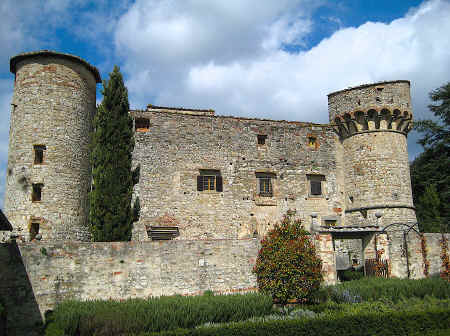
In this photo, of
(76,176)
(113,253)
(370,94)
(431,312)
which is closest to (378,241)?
(431,312)

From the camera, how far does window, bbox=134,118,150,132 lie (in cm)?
2442

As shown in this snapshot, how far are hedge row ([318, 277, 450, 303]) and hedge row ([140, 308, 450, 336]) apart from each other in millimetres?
2995

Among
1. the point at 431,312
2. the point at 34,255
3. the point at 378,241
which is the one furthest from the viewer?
the point at 378,241

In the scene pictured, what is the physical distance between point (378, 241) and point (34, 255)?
1482cm

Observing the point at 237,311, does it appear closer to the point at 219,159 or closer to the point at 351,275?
the point at 351,275

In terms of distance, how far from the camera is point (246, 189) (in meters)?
25.2

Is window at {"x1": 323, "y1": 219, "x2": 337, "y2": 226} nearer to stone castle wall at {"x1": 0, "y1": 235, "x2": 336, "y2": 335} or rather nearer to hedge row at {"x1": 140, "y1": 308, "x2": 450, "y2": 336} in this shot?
stone castle wall at {"x1": 0, "y1": 235, "x2": 336, "y2": 335}

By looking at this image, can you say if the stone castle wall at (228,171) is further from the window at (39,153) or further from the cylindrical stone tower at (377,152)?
the window at (39,153)

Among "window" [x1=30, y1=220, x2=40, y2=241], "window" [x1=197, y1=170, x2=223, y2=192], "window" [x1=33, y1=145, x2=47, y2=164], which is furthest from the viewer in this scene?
"window" [x1=197, y1=170, x2=223, y2=192]

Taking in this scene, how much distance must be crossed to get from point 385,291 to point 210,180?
11578 millimetres

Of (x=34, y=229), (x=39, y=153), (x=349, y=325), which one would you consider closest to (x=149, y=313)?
(x=349, y=325)

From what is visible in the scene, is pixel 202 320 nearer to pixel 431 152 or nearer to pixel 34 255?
pixel 34 255

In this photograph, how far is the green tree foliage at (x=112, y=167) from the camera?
61.7 feet

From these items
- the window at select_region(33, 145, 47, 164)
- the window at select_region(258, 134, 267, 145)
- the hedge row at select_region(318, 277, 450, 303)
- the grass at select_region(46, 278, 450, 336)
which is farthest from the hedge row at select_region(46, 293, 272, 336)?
the window at select_region(258, 134, 267, 145)
